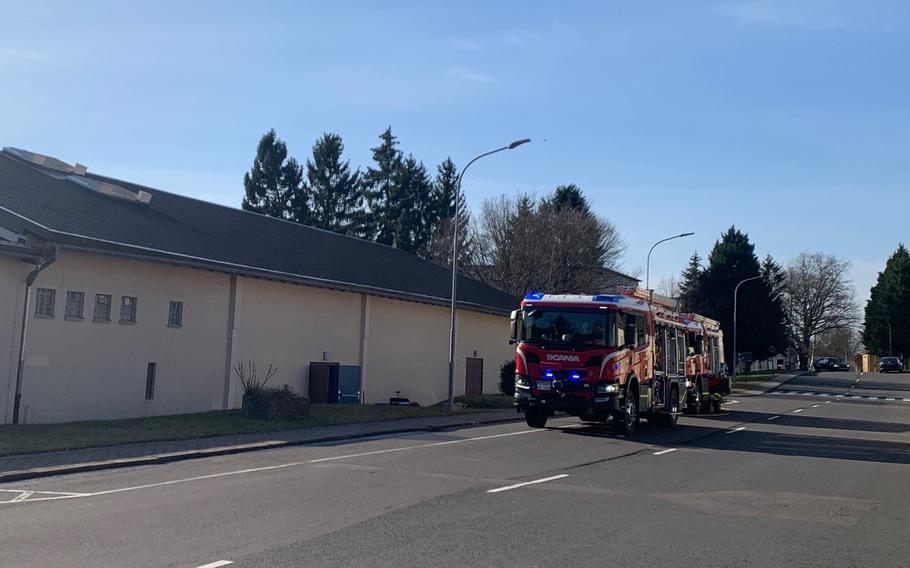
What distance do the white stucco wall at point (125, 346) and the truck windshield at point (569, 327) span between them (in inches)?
387

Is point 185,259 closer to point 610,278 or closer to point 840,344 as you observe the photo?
point 610,278

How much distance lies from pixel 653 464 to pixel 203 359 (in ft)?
47.6

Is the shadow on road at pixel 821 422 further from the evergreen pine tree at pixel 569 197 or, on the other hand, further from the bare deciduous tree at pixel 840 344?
the bare deciduous tree at pixel 840 344

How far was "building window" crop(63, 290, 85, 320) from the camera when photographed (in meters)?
21.9

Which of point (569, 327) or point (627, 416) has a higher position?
point (569, 327)

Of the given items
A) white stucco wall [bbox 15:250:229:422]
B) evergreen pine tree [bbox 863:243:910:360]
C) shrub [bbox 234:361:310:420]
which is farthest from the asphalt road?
evergreen pine tree [bbox 863:243:910:360]

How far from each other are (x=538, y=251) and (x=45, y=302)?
3829 cm

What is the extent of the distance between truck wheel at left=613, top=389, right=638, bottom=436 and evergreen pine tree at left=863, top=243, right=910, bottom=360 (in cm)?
9167

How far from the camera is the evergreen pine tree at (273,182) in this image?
3017 inches

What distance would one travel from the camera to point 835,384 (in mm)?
66500

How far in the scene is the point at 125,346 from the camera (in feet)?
76.5

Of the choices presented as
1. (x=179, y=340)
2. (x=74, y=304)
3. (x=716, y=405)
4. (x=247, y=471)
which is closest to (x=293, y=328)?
(x=179, y=340)

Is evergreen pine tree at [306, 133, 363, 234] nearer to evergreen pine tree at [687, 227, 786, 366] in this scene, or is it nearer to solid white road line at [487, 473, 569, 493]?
evergreen pine tree at [687, 227, 786, 366]

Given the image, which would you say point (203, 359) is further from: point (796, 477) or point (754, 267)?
point (754, 267)
